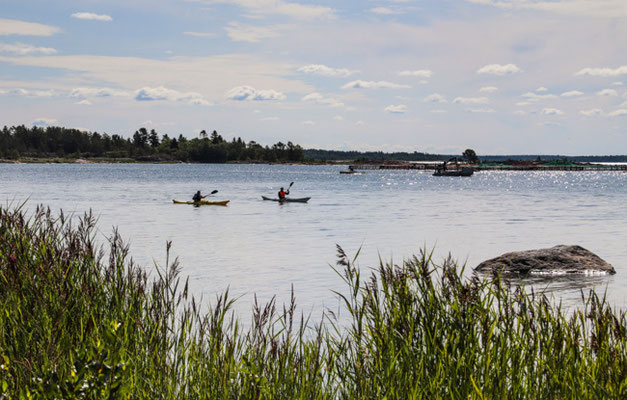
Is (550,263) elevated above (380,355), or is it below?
below

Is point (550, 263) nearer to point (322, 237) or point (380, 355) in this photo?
point (322, 237)

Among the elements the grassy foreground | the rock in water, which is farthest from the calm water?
the grassy foreground

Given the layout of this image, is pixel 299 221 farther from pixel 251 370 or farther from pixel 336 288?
pixel 251 370

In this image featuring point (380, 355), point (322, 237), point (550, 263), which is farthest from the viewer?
point (322, 237)

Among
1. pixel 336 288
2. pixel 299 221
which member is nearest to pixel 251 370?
pixel 336 288

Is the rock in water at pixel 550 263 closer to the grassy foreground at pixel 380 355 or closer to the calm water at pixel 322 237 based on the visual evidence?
the calm water at pixel 322 237

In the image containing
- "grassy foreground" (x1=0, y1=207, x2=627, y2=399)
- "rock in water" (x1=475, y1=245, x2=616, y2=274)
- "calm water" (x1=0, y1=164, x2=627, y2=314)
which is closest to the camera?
"grassy foreground" (x1=0, y1=207, x2=627, y2=399)

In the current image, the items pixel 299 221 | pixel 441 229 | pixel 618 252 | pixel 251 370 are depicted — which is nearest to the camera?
pixel 251 370

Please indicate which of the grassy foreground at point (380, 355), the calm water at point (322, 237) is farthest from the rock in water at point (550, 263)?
the grassy foreground at point (380, 355)

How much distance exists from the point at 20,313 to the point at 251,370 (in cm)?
331

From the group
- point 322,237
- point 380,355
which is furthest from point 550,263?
Answer: point 380,355

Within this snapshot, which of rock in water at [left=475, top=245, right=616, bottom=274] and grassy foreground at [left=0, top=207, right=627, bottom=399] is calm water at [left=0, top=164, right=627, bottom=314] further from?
grassy foreground at [left=0, top=207, right=627, bottom=399]

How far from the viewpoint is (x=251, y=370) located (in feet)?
15.0

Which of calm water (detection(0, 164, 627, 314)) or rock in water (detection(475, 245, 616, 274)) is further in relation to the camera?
rock in water (detection(475, 245, 616, 274))
